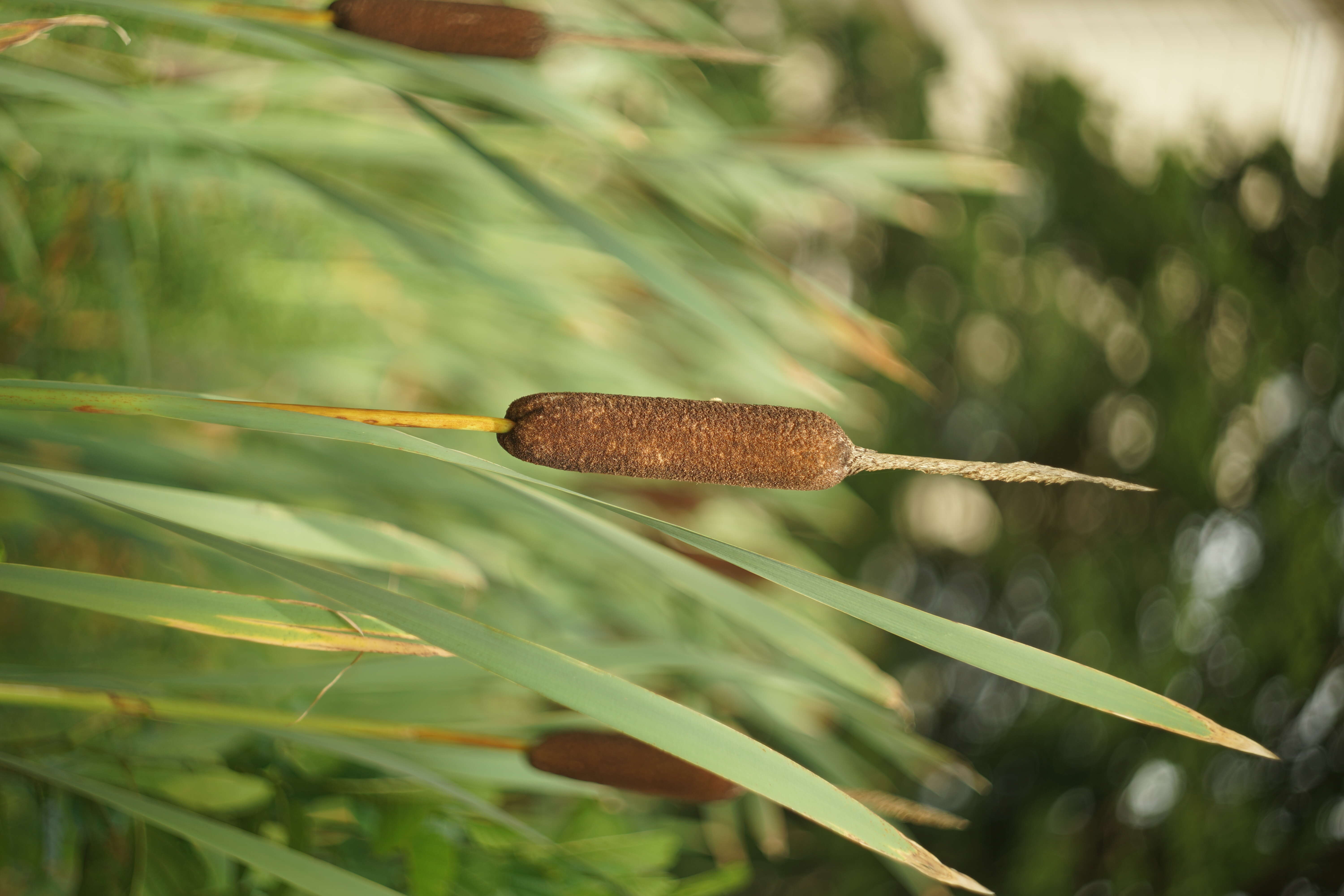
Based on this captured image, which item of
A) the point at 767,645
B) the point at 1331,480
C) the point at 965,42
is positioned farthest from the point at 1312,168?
the point at 767,645

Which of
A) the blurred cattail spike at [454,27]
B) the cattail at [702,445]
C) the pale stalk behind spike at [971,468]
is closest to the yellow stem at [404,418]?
the cattail at [702,445]

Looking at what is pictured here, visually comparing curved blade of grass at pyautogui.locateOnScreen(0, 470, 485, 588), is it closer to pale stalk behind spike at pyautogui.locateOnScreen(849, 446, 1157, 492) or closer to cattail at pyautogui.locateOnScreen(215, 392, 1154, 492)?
cattail at pyautogui.locateOnScreen(215, 392, 1154, 492)

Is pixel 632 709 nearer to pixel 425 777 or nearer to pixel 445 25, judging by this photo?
pixel 425 777

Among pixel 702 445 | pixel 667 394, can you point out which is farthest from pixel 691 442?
pixel 667 394

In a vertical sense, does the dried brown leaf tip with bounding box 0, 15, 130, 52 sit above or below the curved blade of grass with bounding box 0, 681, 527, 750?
above

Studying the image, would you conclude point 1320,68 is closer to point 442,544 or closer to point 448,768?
point 442,544

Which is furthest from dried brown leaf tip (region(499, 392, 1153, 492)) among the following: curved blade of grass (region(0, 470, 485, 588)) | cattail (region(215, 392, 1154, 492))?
curved blade of grass (region(0, 470, 485, 588))

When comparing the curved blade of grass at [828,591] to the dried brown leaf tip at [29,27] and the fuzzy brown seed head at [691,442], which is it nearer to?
the fuzzy brown seed head at [691,442]
